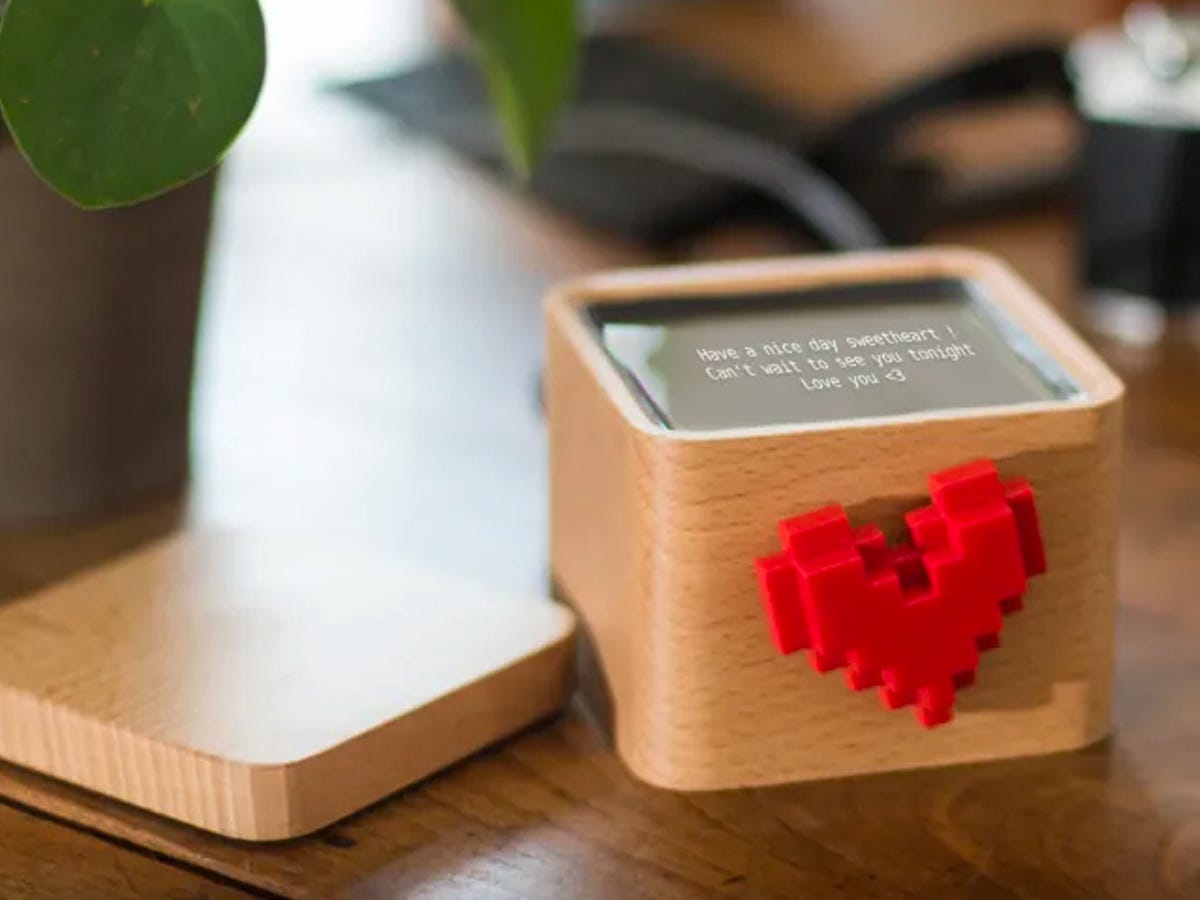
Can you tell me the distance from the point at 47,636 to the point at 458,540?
167 mm

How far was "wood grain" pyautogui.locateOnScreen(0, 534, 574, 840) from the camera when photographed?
55 cm

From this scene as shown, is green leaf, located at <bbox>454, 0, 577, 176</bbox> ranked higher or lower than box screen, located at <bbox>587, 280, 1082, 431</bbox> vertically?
higher

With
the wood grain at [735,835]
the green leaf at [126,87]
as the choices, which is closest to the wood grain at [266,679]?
the wood grain at [735,835]

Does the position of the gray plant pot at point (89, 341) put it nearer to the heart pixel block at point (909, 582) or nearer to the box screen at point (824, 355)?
the box screen at point (824, 355)

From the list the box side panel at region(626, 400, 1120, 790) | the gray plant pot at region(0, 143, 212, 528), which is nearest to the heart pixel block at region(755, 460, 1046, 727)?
the box side panel at region(626, 400, 1120, 790)

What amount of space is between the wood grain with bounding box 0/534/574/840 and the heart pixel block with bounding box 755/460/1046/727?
9 cm

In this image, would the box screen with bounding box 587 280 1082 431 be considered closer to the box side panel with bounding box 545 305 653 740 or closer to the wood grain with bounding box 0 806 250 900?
the box side panel with bounding box 545 305 653 740

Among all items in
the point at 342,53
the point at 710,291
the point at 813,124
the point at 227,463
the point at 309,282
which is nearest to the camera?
the point at 710,291

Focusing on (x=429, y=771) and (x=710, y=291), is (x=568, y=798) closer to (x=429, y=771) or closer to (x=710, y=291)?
(x=429, y=771)

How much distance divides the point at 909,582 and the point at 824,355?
8 cm

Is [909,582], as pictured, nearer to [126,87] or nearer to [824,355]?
[824,355]

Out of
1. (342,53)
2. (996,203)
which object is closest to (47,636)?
(996,203)

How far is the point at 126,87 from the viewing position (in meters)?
0.55

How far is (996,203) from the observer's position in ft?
3.56
